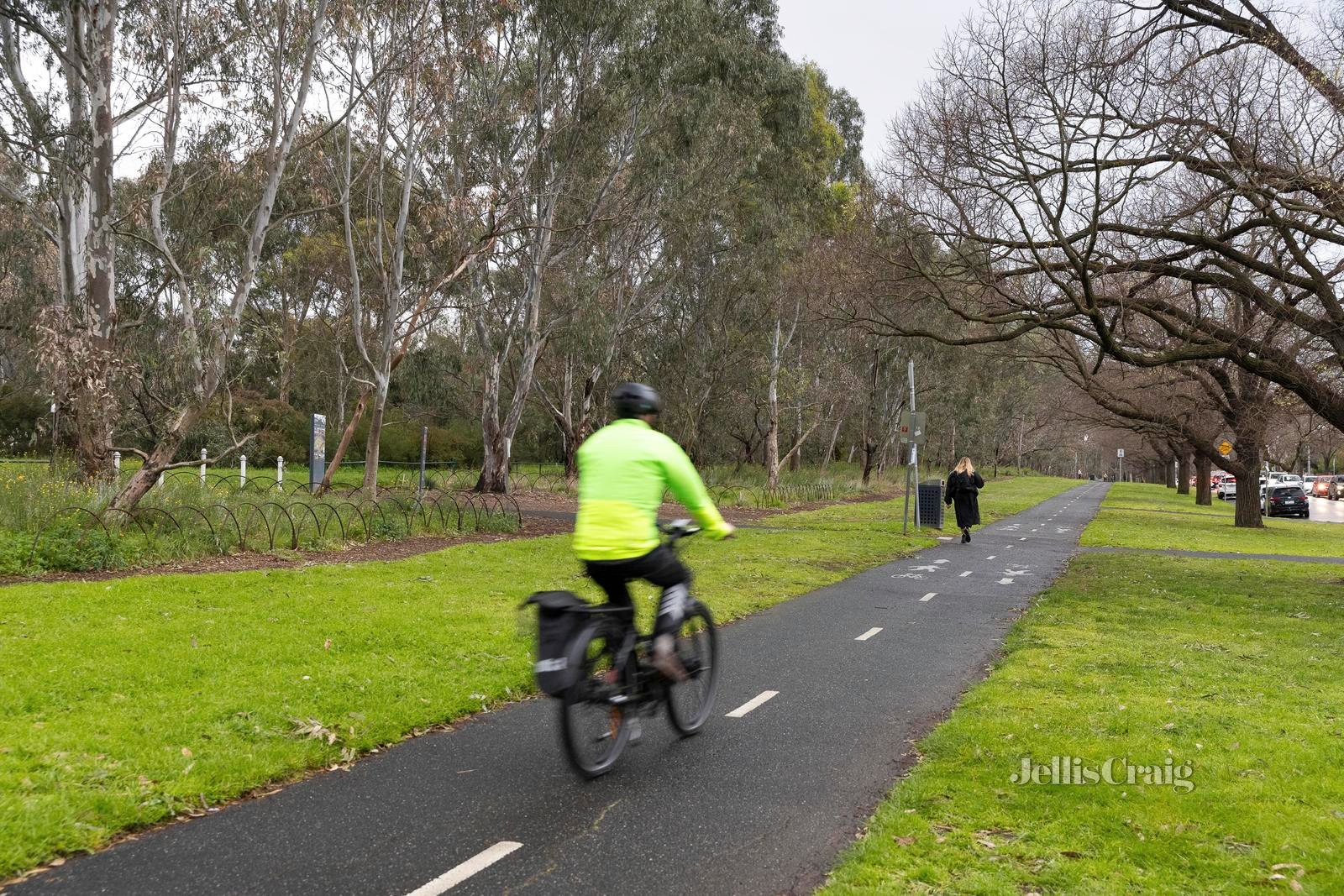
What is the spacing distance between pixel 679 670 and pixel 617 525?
1013 millimetres

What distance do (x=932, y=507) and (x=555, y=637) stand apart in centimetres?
1992

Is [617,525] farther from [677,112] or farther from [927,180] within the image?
[677,112]

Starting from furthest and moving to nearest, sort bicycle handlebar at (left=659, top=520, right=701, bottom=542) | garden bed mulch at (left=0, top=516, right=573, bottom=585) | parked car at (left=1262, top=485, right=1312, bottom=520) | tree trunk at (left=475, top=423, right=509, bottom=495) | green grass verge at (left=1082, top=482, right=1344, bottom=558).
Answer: parked car at (left=1262, top=485, right=1312, bottom=520)
tree trunk at (left=475, top=423, right=509, bottom=495)
green grass verge at (left=1082, top=482, right=1344, bottom=558)
garden bed mulch at (left=0, top=516, right=573, bottom=585)
bicycle handlebar at (left=659, top=520, right=701, bottom=542)

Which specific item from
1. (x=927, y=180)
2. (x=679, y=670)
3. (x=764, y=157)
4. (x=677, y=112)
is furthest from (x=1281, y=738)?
(x=764, y=157)

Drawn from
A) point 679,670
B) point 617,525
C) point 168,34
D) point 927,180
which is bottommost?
point 679,670

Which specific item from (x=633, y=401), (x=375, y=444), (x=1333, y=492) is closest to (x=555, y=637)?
(x=633, y=401)

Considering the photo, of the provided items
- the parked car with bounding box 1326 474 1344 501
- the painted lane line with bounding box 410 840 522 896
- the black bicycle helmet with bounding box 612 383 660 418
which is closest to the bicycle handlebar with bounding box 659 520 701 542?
the black bicycle helmet with bounding box 612 383 660 418

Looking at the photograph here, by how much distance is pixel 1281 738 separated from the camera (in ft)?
19.0

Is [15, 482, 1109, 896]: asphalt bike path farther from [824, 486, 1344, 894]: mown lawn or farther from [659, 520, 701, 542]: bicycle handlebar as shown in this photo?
[659, 520, 701, 542]: bicycle handlebar

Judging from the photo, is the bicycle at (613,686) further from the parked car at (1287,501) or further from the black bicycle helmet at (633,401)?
the parked car at (1287,501)

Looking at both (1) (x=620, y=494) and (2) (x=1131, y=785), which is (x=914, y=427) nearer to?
(2) (x=1131, y=785)

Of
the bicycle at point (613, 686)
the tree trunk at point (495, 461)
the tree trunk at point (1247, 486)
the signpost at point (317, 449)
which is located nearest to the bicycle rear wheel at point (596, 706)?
the bicycle at point (613, 686)

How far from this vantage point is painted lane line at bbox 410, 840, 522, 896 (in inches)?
143

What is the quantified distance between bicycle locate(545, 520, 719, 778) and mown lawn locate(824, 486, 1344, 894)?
137cm
